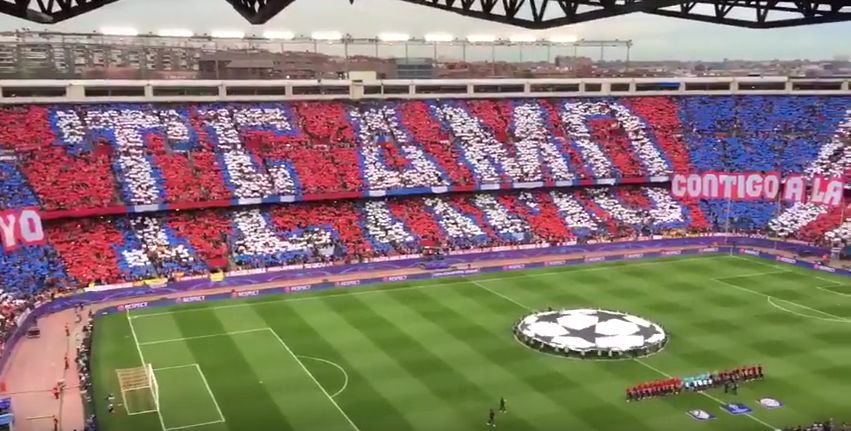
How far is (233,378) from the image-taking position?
33281 millimetres

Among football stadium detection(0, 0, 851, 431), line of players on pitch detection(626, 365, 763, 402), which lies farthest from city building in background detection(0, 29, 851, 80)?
line of players on pitch detection(626, 365, 763, 402)

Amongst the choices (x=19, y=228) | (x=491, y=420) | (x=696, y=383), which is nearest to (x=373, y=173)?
(x=19, y=228)

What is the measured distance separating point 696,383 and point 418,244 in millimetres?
28214

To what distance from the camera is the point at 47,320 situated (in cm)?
4269

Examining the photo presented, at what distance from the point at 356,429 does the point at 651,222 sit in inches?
1639

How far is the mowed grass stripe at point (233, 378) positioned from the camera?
2906 cm

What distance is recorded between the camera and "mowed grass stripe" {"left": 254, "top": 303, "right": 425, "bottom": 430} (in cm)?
2956

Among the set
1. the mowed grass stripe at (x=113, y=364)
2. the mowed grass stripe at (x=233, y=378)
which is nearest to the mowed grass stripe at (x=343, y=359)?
the mowed grass stripe at (x=233, y=378)

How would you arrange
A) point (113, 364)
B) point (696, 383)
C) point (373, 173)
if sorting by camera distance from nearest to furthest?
point (696, 383) → point (113, 364) → point (373, 173)

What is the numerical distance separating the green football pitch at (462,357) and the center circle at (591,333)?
0.67 metres

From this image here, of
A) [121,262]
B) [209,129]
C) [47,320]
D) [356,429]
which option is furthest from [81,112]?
[356,429]

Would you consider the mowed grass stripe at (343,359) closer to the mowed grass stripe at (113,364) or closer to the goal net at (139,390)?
the goal net at (139,390)

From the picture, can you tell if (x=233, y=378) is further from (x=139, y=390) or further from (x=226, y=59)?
(x=226, y=59)

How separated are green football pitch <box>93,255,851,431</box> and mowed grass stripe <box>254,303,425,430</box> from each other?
10 centimetres
